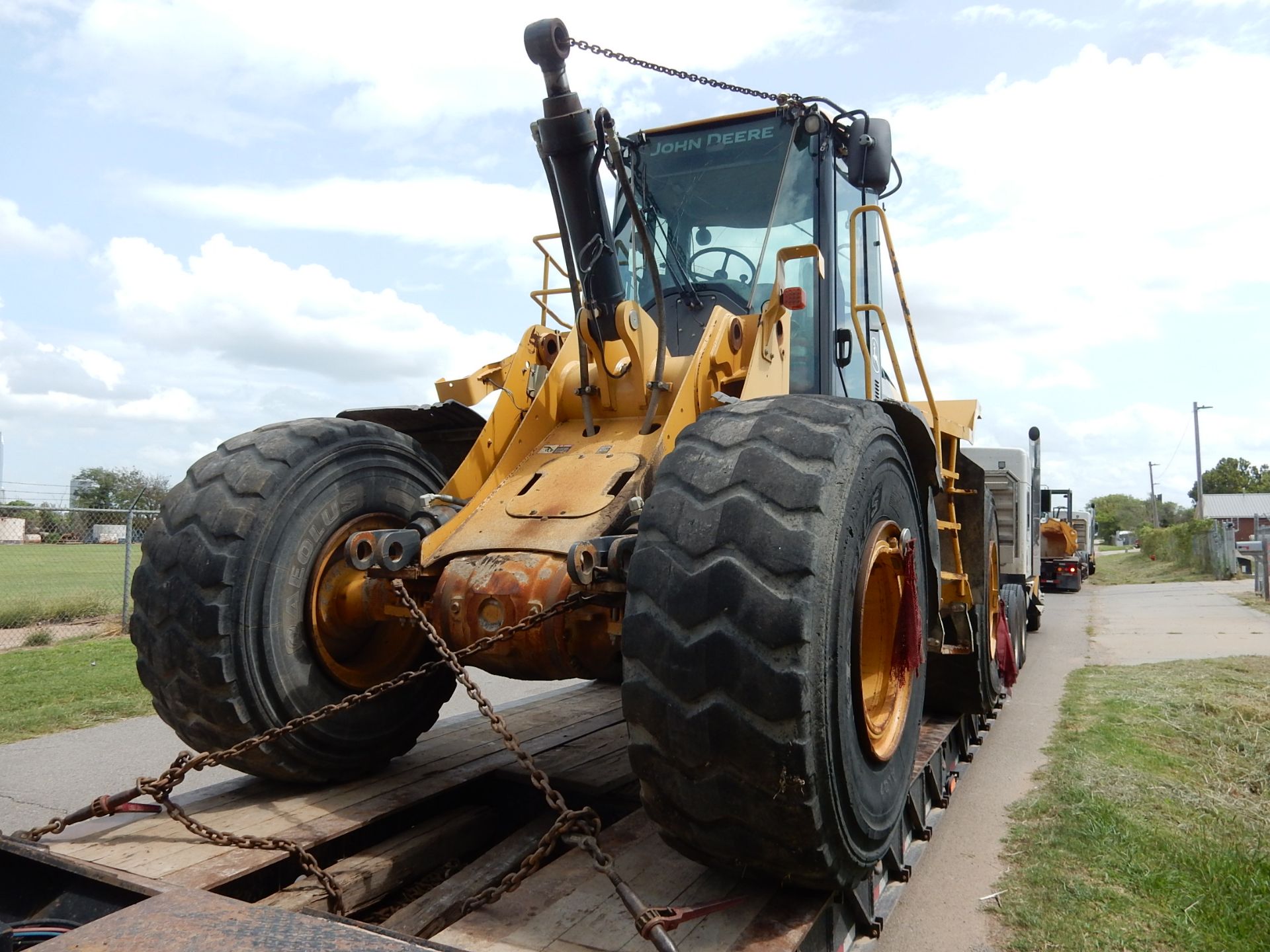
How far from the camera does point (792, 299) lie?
4152mm

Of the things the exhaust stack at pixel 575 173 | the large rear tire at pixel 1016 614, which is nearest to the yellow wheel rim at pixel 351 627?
the exhaust stack at pixel 575 173

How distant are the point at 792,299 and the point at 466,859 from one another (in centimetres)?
264

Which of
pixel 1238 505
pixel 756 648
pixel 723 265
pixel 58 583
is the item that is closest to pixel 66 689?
pixel 723 265

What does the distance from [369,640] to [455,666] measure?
130cm

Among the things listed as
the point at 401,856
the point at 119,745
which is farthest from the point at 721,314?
the point at 119,745

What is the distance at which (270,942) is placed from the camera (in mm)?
2031

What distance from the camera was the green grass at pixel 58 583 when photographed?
1341cm

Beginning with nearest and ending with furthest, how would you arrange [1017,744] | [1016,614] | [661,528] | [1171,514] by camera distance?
[661,528], [1017,744], [1016,614], [1171,514]

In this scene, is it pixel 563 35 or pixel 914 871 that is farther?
pixel 914 871

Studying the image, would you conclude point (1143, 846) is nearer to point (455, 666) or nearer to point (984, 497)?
point (984, 497)

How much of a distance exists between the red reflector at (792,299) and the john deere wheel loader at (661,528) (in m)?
0.06

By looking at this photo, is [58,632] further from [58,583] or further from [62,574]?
[62,574]

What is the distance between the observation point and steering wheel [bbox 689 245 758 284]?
15.8 ft

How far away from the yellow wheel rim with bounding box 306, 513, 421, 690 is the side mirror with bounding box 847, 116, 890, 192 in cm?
268
